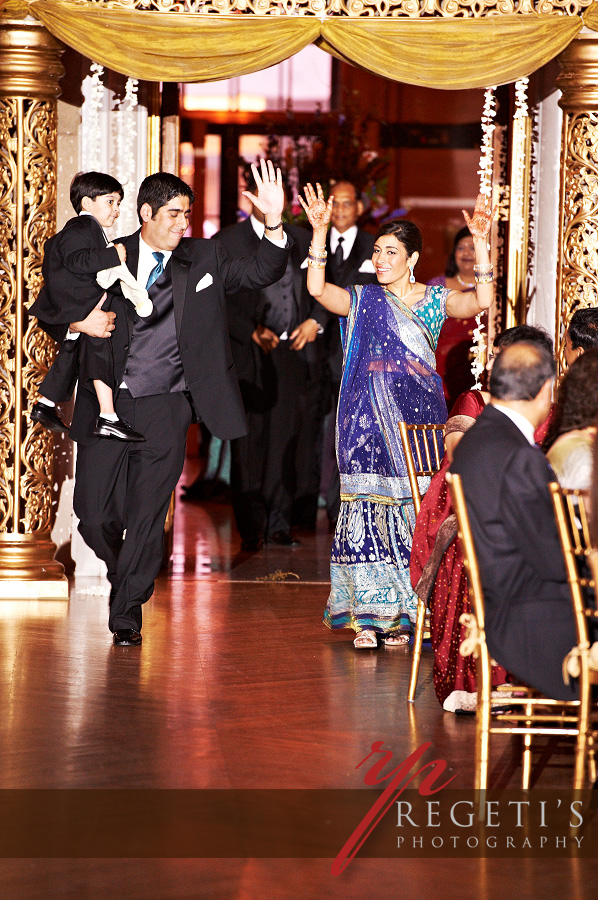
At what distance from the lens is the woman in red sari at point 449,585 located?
4172 mm

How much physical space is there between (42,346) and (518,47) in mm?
2549

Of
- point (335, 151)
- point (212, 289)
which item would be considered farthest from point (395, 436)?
point (335, 151)

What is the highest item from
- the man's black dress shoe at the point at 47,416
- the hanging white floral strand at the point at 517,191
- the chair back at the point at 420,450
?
the hanging white floral strand at the point at 517,191

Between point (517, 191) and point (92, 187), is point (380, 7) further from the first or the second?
point (92, 187)

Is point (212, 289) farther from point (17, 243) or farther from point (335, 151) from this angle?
point (335, 151)

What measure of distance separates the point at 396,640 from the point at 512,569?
6.81 ft

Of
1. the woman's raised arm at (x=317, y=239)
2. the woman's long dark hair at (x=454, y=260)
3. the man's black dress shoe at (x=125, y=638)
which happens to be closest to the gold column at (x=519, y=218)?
the woman's long dark hair at (x=454, y=260)

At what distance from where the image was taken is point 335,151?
30.7 ft

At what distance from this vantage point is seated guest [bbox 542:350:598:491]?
3.23 meters

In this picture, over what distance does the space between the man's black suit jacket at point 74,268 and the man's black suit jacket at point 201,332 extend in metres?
0.12

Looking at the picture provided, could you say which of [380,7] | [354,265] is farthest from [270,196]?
[354,265]

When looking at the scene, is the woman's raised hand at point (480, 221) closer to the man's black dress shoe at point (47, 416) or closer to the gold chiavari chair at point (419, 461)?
the gold chiavari chair at point (419, 461)

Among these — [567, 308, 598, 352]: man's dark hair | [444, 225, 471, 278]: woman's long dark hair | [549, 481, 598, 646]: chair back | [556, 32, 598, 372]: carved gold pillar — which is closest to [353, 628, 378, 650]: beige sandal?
[567, 308, 598, 352]: man's dark hair

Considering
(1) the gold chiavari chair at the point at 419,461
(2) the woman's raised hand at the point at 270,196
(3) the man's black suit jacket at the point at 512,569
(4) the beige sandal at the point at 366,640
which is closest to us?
(3) the man's black suit jacket at the point at 512,569
